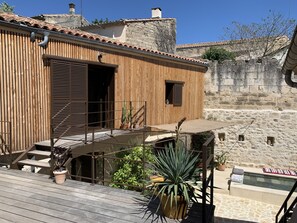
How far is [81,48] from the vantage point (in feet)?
29.5

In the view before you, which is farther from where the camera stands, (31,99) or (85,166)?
(85,166)

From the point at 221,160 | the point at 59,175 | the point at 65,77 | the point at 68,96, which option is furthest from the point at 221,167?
the point at 59,175

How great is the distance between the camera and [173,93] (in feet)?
44.9

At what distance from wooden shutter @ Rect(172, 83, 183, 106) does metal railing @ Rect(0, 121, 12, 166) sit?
8488 millimetres

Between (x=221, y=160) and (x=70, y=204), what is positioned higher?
(x=70, y=204)

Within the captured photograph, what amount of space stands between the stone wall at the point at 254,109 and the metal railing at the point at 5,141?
1169 cm

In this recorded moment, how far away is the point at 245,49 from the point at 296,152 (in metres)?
14.6

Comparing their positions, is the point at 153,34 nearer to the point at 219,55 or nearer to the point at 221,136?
the point at 221,136

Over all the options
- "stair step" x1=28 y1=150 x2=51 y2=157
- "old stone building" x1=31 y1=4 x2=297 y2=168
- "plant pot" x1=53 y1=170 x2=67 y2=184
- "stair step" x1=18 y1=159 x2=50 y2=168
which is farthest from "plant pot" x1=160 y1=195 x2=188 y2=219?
"old stone building" x1=31 y1=4 x2=297 y2=168

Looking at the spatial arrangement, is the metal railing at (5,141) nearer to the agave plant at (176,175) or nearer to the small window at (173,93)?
the agave plant at (176,175)

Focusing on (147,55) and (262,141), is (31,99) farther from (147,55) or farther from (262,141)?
(262,141)

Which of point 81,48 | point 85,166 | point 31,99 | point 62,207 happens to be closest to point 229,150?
point 85,166

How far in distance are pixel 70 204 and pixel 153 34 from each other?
15.8m

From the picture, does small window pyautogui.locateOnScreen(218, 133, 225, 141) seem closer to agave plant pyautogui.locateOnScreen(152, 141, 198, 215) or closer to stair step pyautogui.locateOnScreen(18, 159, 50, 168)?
stair step pyautogui.locateOnScreen(18, 159, 50, 168)
